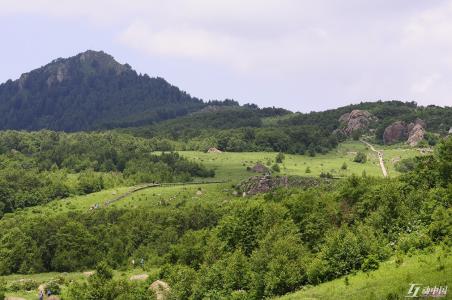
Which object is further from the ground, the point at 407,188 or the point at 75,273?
the point at 407,188

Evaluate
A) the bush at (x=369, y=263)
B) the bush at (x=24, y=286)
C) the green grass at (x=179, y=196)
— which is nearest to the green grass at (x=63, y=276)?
the bush at (x=24, y=286)

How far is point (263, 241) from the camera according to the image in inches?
2990

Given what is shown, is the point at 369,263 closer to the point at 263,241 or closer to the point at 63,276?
the point at 263,241

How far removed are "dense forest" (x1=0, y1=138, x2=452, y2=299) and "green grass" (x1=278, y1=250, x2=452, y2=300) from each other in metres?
2.09

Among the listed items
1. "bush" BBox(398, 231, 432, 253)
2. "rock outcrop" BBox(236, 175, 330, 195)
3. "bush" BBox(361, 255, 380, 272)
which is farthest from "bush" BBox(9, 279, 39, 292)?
"rock outcrop" BBox(236, 175, 330, 195)

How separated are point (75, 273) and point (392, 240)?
70701mm

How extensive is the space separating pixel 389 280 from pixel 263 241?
24943mm

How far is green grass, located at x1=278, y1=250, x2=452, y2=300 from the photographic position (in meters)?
49.4

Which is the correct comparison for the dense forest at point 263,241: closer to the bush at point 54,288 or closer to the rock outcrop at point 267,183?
the bush at point 54,288

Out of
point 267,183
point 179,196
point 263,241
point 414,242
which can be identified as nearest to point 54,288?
point 263,241

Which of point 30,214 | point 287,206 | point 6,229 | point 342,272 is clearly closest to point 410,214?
point 342,272

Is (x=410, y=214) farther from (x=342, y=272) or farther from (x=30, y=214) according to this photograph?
(x=30, y=214)

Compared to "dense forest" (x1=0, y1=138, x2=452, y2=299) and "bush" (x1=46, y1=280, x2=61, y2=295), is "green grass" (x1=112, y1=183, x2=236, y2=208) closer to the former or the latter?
"dense forest" (x1=0, y1=138, x2=452, y2=299)

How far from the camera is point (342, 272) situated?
63.6 metres
